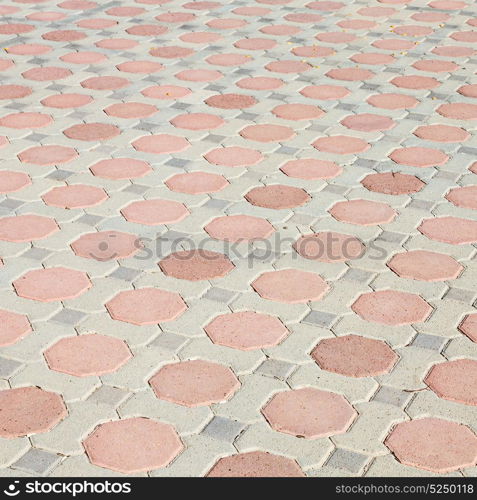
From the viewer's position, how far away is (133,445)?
2.84m

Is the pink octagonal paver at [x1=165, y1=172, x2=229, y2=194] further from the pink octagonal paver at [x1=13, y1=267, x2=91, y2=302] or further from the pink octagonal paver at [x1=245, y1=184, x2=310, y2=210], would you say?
the pink octagonal paver at [x1=13, y1=267, x2=91, y2=302]

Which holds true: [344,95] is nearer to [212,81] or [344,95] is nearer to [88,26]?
[212,81]

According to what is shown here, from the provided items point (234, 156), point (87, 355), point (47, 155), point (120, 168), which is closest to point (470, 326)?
point (87, 355)

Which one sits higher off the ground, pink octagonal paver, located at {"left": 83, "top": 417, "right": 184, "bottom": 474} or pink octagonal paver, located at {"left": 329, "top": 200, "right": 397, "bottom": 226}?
pink octagonal paver, located at {"left": 83, "top": 417, "right": 184, "bottom": 474}

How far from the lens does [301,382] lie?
124 inches

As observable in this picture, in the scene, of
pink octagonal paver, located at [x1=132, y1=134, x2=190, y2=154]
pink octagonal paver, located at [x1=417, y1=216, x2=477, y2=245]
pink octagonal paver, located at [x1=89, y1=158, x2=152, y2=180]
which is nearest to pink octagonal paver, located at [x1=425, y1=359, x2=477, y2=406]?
pink octagonal paver, located at [x1=417, y1=216, x2=477, y2=245]

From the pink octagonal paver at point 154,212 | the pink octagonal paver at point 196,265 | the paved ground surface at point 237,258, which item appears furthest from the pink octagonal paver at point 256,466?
the pink octagonal paver at point 154,212

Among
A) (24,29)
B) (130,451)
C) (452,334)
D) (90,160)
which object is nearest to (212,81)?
(90,160)

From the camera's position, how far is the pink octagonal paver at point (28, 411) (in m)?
2.89

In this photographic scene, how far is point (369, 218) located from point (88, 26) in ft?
12.8

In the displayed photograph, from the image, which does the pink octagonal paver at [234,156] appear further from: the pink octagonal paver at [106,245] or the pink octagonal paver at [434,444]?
the pink octagonal paver at [434,444]

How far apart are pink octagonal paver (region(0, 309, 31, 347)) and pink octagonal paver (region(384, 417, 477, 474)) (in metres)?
1.40

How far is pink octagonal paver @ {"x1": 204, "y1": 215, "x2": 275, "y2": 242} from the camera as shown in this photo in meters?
4.11
